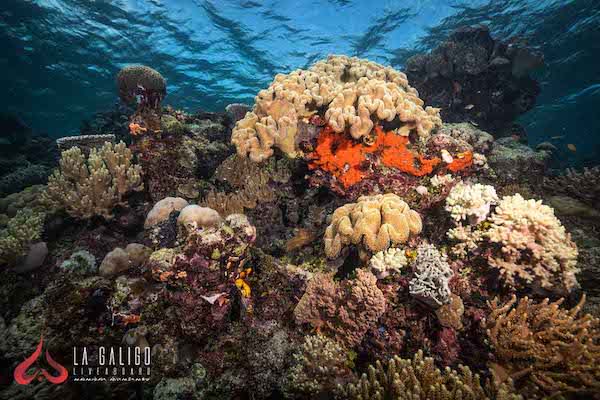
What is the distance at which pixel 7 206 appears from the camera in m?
6.12

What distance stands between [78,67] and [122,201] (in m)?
28.7

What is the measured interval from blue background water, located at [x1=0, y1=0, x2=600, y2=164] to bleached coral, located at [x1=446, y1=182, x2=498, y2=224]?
1663 cm

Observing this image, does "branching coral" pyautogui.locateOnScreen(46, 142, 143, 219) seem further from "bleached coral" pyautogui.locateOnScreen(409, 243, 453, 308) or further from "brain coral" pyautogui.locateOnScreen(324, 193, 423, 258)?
"bleached coral" pyautogui.locateOnScreen(409, 243, 453, 308)

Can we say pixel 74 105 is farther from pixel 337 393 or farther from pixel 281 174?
pixel 337 393

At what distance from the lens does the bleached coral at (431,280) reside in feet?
10.0

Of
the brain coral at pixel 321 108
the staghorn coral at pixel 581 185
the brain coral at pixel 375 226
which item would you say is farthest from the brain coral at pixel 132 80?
the staghorn coral at pixel 581 185

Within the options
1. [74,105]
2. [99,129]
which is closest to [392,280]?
[99,129]

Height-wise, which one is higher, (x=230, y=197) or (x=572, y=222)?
(x=572, y=222)

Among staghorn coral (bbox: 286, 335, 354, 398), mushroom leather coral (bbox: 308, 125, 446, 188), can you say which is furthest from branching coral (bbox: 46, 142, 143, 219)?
staghorn coral (bbox: 286, 335, 354, 398)

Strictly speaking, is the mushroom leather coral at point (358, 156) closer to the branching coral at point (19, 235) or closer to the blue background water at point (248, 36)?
the branching coral at point (19, 235)

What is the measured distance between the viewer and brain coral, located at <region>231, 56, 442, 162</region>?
4.96m

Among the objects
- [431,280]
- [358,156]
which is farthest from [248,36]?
[431,280]

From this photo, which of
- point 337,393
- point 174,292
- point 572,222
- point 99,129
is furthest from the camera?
point 99,129

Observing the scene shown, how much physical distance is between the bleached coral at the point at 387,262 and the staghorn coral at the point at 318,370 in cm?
110
